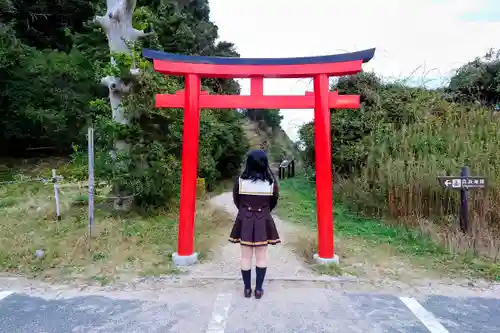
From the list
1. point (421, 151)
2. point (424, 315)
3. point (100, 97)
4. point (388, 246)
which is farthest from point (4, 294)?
point (100, 97)

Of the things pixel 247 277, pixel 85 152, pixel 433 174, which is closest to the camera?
pixel 247 277

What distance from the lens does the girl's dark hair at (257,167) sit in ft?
11.2

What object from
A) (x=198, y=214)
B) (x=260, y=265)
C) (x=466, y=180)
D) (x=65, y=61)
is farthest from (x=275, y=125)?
(x=260, y=265)

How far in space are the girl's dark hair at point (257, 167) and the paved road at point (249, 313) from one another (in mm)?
1129

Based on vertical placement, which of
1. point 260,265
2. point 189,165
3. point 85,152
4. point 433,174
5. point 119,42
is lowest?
point 260,265

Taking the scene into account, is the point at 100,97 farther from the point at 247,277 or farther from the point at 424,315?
the point at 424,315

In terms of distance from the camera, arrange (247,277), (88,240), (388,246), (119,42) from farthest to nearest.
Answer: (119,42) < (388,246) < (88,240) < (247,277)

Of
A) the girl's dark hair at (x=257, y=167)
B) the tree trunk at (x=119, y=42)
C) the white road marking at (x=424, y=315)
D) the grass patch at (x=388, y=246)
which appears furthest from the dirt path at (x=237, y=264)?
the tree trunk at (x=119, y=42)

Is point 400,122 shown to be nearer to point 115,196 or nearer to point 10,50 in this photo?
point 115,196

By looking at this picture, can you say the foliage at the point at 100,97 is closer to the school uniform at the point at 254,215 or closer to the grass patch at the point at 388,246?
the grass patch at the point at 388,246

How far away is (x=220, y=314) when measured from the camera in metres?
3.18

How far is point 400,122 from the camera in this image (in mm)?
8602

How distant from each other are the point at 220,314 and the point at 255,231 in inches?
30.1

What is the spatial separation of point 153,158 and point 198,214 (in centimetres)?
133
